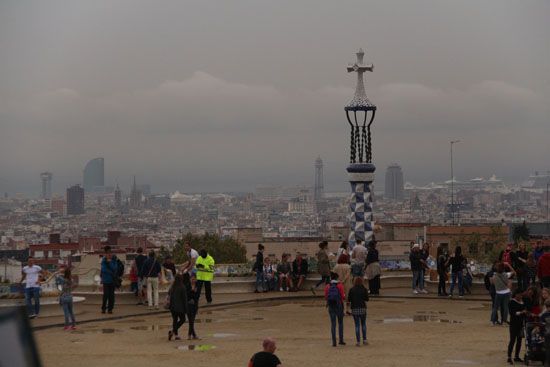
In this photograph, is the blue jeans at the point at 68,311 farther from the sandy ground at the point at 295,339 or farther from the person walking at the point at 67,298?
the sandy ground at the point at 295,339

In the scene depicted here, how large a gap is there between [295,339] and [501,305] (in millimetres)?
4046

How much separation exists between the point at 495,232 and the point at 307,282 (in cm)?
5728

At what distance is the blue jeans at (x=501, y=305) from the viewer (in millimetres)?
19516

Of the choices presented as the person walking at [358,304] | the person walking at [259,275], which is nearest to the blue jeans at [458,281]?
the person walking at [259,275]

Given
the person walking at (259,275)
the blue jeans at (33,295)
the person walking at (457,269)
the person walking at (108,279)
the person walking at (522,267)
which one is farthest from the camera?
the person walking at (259,275)

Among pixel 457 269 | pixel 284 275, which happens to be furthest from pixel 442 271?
pixel 284 275

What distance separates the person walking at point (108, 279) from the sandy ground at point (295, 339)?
103cm

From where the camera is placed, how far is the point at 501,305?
1988cm

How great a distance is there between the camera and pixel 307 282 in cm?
2917

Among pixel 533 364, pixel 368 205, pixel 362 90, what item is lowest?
pixel 533 364

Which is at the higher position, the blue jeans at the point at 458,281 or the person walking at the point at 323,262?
the person walking at the point at 323,262

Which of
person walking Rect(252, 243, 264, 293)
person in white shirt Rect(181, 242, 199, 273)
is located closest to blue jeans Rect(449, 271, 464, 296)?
person walking Rect(252, 243, 264, 293)

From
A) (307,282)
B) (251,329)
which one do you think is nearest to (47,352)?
(251,329)

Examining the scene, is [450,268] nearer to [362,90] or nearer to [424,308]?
Result: [424,308]
